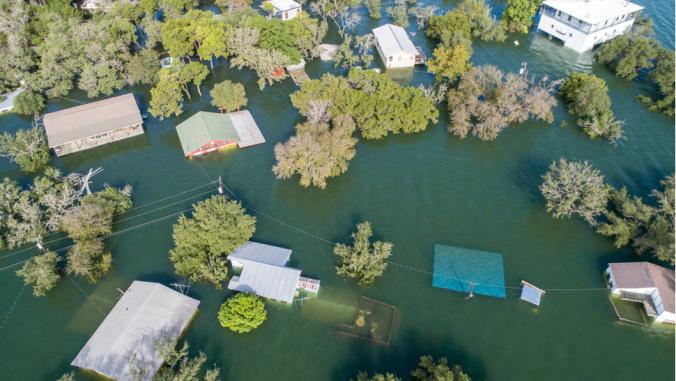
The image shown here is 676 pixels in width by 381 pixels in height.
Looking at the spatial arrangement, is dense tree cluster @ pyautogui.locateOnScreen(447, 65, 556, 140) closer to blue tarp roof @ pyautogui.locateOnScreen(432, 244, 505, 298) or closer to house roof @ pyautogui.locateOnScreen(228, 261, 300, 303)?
blue tarp roof @ pyautogui.locateOnScreen(432, 244, 505, 298)

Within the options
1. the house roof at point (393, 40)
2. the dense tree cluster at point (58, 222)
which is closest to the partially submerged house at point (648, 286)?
the house roof at point (393, 40)

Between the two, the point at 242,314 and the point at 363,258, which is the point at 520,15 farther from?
the point at 242,314

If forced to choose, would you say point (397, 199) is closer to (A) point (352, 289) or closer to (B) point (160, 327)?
(A) point (352, 289)

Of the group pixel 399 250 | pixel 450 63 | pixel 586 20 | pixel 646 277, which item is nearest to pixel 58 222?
pixel 399 250

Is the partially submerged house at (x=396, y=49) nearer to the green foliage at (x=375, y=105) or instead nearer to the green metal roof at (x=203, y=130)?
the green foliage at (x=375, y=105)

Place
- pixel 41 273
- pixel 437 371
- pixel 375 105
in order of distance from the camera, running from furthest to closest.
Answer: pixel 375 105
pixel 41 273
pixel 437 371

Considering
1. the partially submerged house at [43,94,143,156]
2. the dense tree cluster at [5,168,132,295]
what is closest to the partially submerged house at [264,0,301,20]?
the partially submerged house at [43,94,143,156]

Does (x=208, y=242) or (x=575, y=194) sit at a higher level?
(x=208, y=242)
